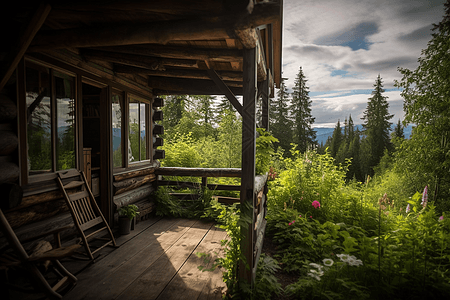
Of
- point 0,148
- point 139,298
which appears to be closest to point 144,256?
point 139,298

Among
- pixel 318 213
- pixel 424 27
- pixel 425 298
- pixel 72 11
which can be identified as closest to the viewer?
pixel 425 298

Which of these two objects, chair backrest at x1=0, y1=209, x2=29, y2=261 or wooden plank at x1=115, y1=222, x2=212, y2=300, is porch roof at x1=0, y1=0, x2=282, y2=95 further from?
wooden plank at x1=115, y1=222, x2=212, y2=300

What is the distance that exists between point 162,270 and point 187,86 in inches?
143

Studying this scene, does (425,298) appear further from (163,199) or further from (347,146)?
(347,146)

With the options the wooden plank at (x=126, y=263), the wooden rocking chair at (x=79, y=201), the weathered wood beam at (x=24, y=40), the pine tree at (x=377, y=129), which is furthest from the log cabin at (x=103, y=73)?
the pine tree at (x=377, y=129)

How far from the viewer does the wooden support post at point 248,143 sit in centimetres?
243

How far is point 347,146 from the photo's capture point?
36.2 metres

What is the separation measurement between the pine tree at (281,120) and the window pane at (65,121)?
23.7 m

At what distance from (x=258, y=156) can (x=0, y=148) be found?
3.24 meters

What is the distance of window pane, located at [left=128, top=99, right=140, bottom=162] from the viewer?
4.98 meters

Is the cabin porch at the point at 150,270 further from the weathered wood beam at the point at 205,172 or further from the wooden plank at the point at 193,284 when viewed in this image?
the weathered wood beam at the point at 205,172

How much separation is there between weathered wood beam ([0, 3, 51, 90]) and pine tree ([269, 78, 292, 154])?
24.9 m

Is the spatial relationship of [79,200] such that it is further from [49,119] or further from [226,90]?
[226,90]

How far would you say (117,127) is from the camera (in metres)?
4.55
